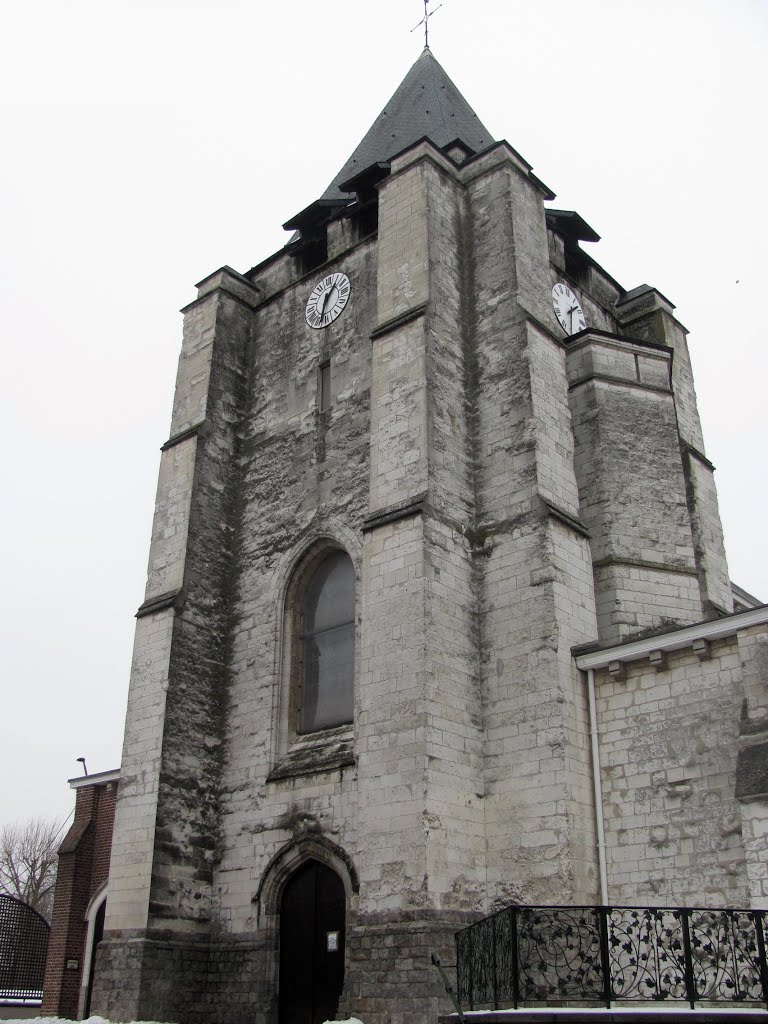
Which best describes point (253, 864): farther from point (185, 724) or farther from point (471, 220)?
point (471, 220)

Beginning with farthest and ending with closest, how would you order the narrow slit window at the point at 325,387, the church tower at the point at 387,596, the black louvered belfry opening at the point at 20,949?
1. the black louvered belfry opening at the point at 20,949
2. the narrow slit window at the point at 325,387
3. the church tower at the point at 387,596

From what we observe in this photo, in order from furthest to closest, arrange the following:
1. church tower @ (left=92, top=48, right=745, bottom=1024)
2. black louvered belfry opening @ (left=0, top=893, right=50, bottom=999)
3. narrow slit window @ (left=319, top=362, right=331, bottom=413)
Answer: black louvered belfry opening @ (left=0, top=893, right=50, bottom=999)
narrow slit window @ (left=319, top=362, right=331, bottom=413)
church tower @ (left=92, top=48, right=745, bottom=1024)

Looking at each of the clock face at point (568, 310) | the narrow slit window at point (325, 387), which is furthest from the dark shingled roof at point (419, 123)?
the narrow slit window at point (325, 387)

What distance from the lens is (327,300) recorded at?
56.7 ft

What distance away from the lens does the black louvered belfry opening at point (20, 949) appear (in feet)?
59.9

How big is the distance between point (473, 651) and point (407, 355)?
4.22 m

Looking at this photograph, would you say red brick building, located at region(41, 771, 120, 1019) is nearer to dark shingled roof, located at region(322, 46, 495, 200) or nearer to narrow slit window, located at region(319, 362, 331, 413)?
narrow slit window, located at region(319, 362, 331, 413)

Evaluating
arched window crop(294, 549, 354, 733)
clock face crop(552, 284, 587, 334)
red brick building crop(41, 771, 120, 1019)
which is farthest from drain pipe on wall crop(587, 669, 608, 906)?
red brick building crop(41, 771, 120, 1019)

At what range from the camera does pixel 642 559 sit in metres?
14.7

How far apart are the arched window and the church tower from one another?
0.15ft

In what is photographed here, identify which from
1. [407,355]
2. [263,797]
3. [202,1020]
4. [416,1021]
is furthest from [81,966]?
[407,355]

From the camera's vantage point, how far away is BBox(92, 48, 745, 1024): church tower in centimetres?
1159

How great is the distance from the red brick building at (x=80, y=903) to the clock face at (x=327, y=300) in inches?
325

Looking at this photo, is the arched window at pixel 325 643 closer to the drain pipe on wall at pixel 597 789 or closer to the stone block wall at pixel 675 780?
the drain pipe on wall at pixel 597 789
